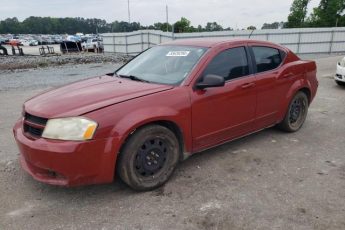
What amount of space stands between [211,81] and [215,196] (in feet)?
4.18

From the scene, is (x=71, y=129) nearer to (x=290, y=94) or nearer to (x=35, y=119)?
(x=35, y=119)

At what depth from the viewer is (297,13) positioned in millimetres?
66688

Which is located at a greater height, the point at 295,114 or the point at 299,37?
the point at 299,37

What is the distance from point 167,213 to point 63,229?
3.15 ft

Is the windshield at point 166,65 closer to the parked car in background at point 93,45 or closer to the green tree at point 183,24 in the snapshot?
the parked car in background at point 93,45

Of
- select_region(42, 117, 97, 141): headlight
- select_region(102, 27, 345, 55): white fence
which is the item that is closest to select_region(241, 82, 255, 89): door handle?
select_region(42, 117, 97, 141): headlight

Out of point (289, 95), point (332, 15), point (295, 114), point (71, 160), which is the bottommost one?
point (295, 114)

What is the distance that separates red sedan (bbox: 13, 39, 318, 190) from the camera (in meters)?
3.18

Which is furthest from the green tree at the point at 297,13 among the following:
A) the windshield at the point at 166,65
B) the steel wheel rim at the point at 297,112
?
the windshield at the point at 166,65

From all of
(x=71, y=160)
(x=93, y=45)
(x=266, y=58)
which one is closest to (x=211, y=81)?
(x=266, y=58)

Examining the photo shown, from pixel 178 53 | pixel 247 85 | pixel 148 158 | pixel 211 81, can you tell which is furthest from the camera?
pixel 247 85

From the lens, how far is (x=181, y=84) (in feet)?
12.7

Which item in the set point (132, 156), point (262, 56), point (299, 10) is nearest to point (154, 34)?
point (262, 56)

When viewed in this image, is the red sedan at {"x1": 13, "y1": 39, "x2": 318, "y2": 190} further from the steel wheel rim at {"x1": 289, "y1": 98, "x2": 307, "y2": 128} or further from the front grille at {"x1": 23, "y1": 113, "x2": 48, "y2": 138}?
the steel wheel rim at {"x1": 289, "y1": 98, "x2": 307, "y2": 128}
